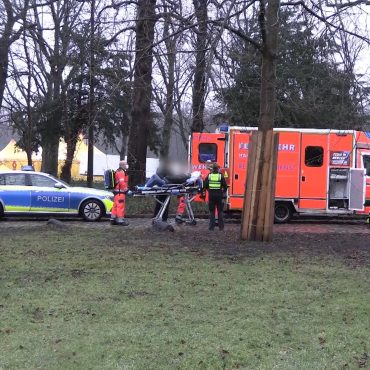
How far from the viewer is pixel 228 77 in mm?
10547

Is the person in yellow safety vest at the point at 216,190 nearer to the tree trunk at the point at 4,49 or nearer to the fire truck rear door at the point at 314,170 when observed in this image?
the fire truck rear door at the point at 314,170

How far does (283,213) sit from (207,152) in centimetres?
310

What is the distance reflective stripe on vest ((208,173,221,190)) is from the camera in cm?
1408

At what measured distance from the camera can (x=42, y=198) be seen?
54.8 feet

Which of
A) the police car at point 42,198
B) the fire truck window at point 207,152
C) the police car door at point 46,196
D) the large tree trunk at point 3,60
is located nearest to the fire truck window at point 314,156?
the fire truck window at point 207,152

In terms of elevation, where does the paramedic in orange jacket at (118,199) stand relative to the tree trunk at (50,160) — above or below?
below

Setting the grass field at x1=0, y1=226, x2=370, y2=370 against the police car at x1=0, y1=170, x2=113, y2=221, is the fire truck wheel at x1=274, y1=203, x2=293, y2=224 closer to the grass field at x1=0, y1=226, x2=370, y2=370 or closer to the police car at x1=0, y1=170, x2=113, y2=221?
the police car at x1=0, y1=170, x2=113, y2=221

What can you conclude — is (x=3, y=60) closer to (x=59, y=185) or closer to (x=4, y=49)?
(x=4, y=49)

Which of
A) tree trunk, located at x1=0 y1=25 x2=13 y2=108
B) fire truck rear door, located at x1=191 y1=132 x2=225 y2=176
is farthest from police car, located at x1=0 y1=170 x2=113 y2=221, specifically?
tree trunk, located at x1=0 y1=25 x2=13 y2=108

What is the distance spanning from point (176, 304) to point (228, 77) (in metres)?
5.42

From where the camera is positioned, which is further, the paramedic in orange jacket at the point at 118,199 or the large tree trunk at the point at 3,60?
the large tree trunk at the point at 3,60

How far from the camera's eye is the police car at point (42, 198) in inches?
659

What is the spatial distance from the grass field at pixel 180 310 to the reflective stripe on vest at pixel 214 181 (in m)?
4.17

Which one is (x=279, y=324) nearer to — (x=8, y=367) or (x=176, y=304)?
(x=176, y=304)
